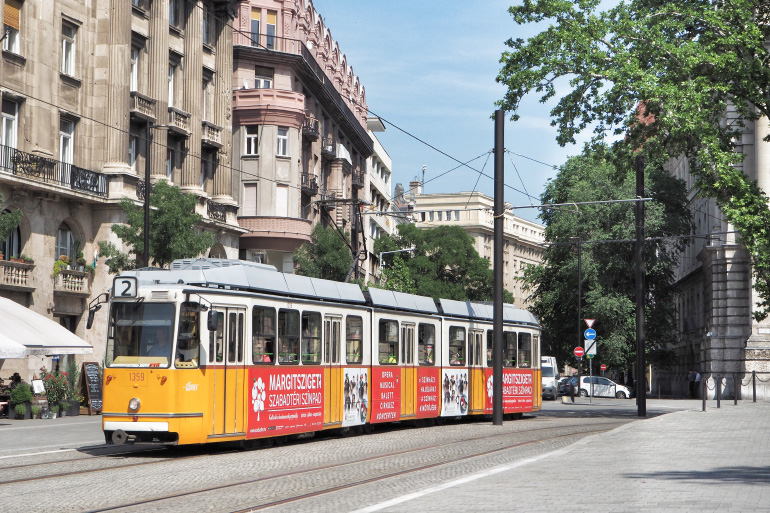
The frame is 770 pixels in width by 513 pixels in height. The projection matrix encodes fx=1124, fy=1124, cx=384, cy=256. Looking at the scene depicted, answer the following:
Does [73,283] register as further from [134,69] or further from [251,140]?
[251,140]

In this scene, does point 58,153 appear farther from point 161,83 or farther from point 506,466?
point 506,466

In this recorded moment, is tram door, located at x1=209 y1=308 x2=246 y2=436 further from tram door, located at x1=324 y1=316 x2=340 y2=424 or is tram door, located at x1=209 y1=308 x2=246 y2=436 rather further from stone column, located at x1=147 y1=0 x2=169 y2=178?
stone column, located at x1=147 y1=0 x2=169 y2=178

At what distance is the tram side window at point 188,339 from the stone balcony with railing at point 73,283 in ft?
60.8

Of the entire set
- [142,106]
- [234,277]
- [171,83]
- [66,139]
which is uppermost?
[171,83]

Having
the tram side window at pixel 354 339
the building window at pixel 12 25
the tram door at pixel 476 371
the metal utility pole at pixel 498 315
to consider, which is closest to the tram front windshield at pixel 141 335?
the tram side window at pixel 354 339

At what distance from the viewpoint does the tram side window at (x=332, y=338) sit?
832 inches

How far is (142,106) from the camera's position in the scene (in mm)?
38969

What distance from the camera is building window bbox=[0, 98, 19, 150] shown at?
32.8 meters

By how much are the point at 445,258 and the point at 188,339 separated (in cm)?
6566

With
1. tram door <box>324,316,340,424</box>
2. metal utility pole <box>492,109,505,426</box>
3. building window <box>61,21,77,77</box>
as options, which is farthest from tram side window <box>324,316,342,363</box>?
building window <box>61,21,77,77</box>

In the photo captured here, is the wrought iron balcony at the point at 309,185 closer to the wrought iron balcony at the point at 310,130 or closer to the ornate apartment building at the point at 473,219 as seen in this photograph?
the wrought iron balcony at the point at 310,130

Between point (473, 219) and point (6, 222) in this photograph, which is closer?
point (6, 222)

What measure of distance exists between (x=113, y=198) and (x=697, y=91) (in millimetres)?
19018

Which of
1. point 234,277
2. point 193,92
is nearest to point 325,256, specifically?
point 193,92
